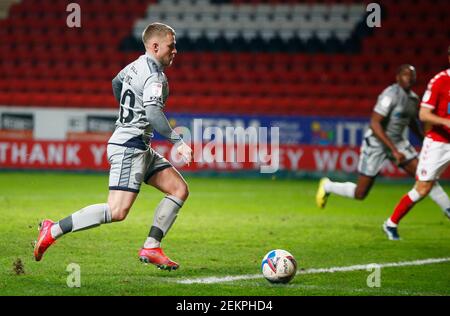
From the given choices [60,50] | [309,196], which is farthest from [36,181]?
[60,50]

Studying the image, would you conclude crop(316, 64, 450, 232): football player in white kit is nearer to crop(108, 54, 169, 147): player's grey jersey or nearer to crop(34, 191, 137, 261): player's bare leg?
crop(108, 54, 169, 147): player's grey jersey

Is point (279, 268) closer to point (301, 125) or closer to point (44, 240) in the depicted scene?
point (44, 240)

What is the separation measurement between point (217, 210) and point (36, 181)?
5669 mm

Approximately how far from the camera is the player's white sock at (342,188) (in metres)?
11.0

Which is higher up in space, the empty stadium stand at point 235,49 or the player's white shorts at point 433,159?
the empty stadium stand at point 235,49

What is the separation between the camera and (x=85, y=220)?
21.4ft

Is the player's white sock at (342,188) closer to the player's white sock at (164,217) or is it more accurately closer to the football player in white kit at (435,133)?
the football player in white kit at (435,133)

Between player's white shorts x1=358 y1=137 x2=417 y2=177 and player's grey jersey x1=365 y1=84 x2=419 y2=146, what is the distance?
0.06 metres

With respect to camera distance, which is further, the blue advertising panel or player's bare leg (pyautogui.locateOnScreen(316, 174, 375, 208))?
the blue advertising panel

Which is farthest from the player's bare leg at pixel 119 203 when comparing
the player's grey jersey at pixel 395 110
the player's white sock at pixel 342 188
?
the player's white sock at pixel 342 188

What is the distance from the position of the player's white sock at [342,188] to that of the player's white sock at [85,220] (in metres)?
5.17

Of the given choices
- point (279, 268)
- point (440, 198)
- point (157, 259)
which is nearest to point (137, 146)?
point (157, 259)

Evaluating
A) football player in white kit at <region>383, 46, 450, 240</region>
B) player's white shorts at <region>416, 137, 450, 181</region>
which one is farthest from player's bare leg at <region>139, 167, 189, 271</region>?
player's white shorts at <region>416, 137, 450, 181</region>

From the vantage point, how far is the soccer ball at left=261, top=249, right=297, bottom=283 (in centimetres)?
629
